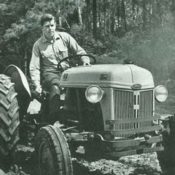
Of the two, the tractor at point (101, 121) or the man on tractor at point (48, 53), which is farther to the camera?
the man on tractor at point (48, 53)

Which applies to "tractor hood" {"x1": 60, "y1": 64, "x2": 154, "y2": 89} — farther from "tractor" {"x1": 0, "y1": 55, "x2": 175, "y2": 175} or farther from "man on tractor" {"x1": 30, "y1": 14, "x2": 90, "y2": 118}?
"man on tractor" {"x1": 30, "y1": 14, "x2": 90, "y2": 118}

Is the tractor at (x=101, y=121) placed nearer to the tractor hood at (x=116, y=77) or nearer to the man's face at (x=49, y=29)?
the tractor hood at (x=116, y=77)

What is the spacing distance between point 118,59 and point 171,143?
11.0 metres

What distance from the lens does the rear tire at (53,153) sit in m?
4.46

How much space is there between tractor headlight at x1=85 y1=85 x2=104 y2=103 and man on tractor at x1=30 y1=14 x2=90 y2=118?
1.17 m

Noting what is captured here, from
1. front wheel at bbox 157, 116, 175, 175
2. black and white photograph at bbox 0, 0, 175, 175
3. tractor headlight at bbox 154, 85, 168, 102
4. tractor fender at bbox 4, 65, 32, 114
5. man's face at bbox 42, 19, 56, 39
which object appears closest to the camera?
black and white photograph at bbox 0, 0, 175, 175

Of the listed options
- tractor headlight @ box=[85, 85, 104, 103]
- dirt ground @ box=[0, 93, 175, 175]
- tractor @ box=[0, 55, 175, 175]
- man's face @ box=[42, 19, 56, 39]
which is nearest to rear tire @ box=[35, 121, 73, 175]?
tractor @ box=[0, 55, 175, 175]

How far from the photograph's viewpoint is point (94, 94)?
479 centimetres

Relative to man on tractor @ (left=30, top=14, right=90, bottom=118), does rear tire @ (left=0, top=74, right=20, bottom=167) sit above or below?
below

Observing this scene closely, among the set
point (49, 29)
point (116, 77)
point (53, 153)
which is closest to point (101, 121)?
point (116, 77)

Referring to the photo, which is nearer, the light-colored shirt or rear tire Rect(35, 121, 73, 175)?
rear tire Rect(35, 121, 73, 175)

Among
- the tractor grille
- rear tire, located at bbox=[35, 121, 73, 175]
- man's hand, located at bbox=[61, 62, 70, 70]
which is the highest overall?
man's hand, located at bbox=[61, 62, 70, 70]

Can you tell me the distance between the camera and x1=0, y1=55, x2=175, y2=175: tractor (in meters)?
4.62

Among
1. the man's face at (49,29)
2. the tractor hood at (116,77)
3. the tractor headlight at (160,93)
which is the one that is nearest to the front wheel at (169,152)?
the tractor headlight at (160,93)
